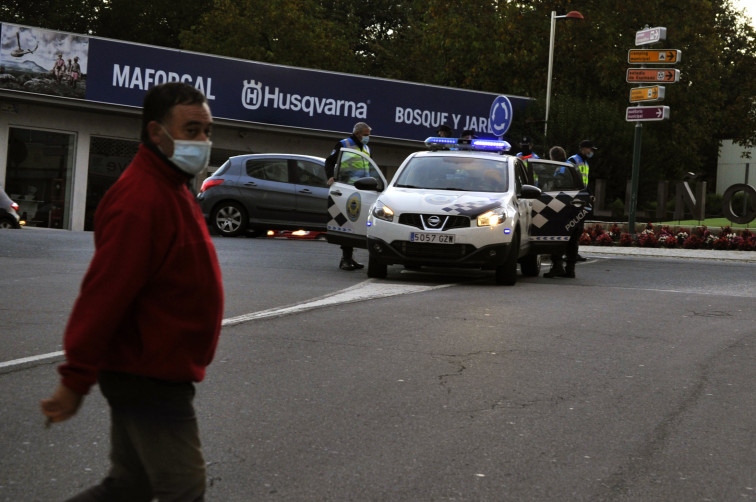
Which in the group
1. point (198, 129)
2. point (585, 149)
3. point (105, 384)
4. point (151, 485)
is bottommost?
point (151, 485)

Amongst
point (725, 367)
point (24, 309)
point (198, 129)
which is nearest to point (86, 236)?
point (24, 309)

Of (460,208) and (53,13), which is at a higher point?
(53,13)

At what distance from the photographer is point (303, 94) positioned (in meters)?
35.0

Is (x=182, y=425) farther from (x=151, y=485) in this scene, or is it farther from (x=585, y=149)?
(x=585, y=149)

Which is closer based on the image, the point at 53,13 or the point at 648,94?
the point at 648,94

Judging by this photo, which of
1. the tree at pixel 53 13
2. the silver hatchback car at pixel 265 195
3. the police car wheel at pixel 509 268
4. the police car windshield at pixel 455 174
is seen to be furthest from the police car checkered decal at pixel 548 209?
the tree at pixel 53 13

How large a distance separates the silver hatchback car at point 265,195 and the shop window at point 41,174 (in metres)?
9.82

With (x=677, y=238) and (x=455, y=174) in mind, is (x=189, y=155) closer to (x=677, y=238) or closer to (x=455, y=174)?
(x=455, y=174)

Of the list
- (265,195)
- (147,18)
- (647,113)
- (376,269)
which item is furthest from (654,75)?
(147,18)

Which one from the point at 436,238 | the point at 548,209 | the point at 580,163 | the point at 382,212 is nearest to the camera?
the point at 436,238

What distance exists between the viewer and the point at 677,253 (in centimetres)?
2603

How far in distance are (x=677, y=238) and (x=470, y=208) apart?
587 inches

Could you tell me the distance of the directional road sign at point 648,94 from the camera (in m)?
26.6

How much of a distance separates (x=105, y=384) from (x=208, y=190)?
20226mm
